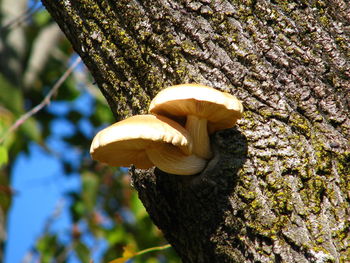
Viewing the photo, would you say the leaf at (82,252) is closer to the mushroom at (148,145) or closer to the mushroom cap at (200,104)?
the mushroom at (148,145)

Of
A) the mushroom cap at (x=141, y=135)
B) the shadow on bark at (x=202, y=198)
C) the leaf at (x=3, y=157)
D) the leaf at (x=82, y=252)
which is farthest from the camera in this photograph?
the leaf at (x=82, y=252)

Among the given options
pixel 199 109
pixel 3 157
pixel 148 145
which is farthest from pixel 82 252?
pixel 199 109

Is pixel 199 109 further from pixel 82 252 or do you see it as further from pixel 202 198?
pixel 82 252

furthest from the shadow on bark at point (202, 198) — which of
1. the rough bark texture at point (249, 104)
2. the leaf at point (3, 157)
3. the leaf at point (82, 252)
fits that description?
the leaf at point (82, 252)

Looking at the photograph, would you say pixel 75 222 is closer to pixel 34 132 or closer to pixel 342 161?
pixel 34 132

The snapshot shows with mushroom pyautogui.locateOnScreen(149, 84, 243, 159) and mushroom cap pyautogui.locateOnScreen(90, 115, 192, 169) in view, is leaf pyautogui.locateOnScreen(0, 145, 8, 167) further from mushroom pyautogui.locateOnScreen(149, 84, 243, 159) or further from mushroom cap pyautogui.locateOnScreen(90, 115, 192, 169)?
mushroom pyautogui.locateOnScreen(149, 84, 243, 159)

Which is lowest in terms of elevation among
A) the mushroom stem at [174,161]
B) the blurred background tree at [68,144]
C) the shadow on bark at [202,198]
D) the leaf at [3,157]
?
the shadow on bark at [202,198]

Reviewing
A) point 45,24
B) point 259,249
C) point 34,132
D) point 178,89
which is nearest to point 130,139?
point 178,89

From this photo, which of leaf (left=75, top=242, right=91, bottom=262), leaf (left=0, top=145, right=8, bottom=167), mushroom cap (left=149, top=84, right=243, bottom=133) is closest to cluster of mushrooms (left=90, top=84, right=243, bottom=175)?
mushroom cap (left=149, top=84, right=243, bottom=133)
